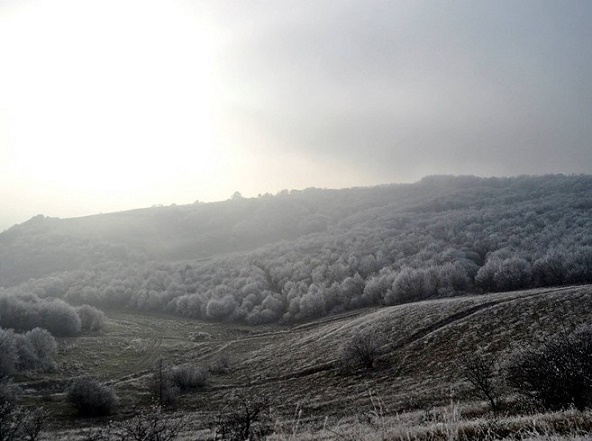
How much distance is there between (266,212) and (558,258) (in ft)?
466

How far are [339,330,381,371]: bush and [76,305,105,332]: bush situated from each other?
→ 52670 mm

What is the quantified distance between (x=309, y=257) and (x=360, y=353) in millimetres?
76995

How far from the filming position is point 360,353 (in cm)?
4509

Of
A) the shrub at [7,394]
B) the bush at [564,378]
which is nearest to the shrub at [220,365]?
the shrub at [7,394]

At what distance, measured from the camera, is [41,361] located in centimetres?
5344

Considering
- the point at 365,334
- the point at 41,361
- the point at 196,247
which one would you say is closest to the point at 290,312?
the point at 365,334

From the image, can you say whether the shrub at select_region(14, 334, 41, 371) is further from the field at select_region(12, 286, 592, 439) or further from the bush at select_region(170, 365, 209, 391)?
the bush at select_region(170, 365, 209, 391)

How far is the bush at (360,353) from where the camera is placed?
44.7 metres

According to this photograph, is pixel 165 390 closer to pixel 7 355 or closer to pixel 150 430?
pixel 7 355

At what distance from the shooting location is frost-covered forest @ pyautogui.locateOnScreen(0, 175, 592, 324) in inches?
3113

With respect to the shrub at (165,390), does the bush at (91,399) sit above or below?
above

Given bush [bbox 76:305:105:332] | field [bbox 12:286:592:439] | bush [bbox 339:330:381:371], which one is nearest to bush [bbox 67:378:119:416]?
field [bbox 12:286:592:439]

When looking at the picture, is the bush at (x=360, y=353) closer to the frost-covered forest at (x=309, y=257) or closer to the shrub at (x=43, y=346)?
the frost-covered forest at (x=309, y=257)

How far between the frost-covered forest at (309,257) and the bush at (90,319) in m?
4.82
